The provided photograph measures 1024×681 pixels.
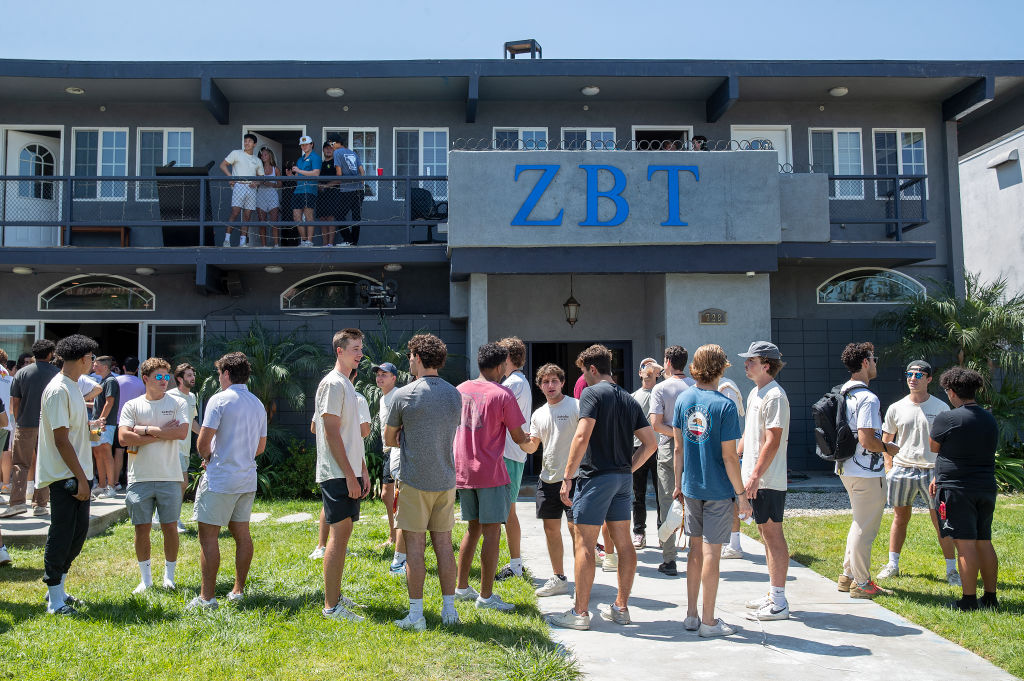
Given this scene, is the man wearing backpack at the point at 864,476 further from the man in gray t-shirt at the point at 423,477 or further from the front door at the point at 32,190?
the front door at the point at 32,190

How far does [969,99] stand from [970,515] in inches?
436

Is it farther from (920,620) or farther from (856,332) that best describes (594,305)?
(920,620)

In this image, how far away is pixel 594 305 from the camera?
13.5 m

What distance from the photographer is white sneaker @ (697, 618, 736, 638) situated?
16.8 feet

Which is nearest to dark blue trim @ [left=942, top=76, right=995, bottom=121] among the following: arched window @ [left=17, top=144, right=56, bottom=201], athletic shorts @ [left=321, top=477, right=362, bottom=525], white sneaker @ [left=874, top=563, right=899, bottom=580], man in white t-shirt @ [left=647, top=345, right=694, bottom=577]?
man in white t-shirt @ [left=647, top=345, right=694, bottom=577]

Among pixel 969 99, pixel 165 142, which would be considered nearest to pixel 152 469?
pixel 165 142

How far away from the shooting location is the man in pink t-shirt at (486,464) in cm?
551

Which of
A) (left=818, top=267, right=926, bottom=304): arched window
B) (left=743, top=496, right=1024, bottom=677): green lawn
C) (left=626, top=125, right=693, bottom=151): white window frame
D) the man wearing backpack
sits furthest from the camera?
(left=626, top=125, right=693, bottom=151): white window frame

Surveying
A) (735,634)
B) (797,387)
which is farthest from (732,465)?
(797,387)

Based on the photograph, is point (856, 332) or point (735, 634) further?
point (856, 332)

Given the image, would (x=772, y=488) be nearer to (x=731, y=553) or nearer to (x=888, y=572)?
(x=888, y=572)

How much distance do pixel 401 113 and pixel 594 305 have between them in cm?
506

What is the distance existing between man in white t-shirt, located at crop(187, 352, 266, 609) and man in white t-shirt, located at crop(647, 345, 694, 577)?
129 inches

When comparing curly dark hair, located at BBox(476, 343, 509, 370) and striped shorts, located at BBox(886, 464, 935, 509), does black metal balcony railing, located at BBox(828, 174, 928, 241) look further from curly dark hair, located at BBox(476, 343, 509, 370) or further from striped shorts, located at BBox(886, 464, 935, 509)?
curly dark hair, located at BBox(476, 343, 509, 370)
